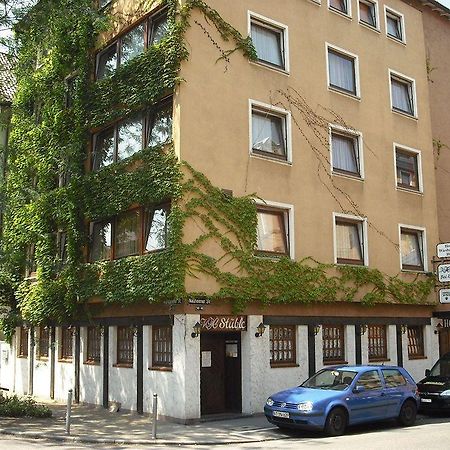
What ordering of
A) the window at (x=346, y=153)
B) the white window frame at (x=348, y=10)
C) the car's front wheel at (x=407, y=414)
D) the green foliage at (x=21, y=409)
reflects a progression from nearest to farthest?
the car's front wheel at (x=407, y=414) → the green foliage at (x=21, y=409) → the window at (x=346, y=153) → the white window frame at (x=348, y=10)

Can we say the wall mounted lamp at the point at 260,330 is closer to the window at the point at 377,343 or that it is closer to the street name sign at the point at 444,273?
the window at the point at 377,343

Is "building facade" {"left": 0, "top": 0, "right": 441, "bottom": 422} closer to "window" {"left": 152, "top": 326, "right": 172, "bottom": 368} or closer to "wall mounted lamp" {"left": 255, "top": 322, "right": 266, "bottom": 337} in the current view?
"window" {"left": 152, "top": 326, "right": 172, "bottom": 368}

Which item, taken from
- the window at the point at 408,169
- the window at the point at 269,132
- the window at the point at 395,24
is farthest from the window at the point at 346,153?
the window at the point at 395,24

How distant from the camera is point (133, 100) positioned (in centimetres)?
1978

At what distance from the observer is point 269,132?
2059 cm

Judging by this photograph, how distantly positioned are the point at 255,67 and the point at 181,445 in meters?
11.4

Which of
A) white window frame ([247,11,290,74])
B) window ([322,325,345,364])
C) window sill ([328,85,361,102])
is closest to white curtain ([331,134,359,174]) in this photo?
window sill ([328,85,361,102])

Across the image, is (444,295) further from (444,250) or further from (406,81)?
(406,81)

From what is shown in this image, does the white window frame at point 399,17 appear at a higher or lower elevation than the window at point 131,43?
higher

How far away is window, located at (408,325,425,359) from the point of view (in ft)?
79.2

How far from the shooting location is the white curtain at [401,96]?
25.1 metres

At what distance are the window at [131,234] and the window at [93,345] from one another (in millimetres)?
2470

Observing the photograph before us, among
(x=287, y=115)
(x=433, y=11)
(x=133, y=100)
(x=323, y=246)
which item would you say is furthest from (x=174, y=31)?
(x=433, y=11)

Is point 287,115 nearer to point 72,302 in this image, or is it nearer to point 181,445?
point 72,302
